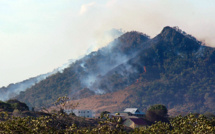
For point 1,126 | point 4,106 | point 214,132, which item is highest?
point 4,106

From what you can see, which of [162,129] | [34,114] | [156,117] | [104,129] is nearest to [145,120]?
[156,117]

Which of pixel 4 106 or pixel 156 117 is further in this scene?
pixel 156 117

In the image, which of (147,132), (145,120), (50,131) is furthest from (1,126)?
(145,120)

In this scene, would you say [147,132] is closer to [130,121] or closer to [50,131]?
[50,131]

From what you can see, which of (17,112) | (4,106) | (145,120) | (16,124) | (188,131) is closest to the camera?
(16,124)

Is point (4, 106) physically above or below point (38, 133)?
above

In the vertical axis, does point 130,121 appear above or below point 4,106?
below

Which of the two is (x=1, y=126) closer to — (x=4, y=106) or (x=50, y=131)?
(x=50, y=131)

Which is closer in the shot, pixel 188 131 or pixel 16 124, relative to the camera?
pixel 16 124

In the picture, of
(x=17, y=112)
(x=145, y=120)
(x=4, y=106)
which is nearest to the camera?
(x=17, y=112)

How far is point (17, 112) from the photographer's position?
147 meters

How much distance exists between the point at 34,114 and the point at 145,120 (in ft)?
187

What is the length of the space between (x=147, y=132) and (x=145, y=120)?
396 ft

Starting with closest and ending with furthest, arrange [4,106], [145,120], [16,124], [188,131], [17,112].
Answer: [16,124]
[188,131]
[17,112]
[4,106]
[145,120]
